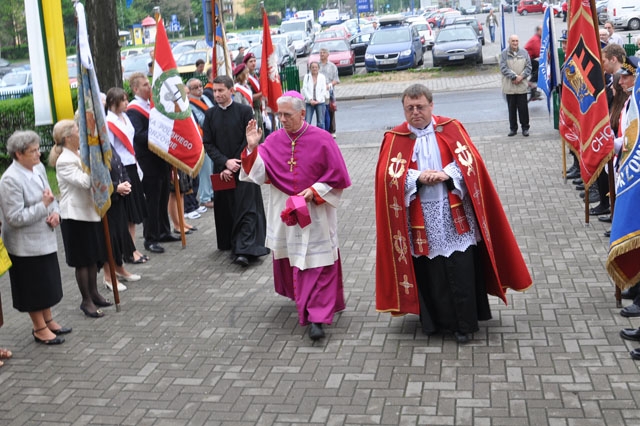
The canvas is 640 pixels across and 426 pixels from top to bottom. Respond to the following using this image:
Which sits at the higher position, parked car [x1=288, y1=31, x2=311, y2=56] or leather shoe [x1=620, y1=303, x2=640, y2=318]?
parked car [x1=288, y1=31, x2=311, y2=56]

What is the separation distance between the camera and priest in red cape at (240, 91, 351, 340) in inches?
278

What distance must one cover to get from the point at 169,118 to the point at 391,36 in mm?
22988

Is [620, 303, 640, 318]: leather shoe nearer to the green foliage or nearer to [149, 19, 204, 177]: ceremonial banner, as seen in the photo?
[149, 19, 204, 177]: ceremonial banner

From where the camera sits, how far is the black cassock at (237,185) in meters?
9.41

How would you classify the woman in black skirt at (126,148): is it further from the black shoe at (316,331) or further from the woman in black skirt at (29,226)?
the black shoe at (316,331)

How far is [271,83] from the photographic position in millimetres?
12805

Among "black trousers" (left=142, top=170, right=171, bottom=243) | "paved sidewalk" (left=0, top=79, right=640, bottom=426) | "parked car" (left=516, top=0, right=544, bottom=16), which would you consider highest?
"parked car" (left=516, top=0, right=544, bottom=16)

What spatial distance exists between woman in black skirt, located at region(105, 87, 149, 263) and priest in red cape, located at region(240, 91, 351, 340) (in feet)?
7.37

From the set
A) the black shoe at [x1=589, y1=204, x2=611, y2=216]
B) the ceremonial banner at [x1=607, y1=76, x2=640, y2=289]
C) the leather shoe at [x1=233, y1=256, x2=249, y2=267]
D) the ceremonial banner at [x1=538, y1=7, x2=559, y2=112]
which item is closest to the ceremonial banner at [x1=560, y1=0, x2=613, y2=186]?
the ceremonial banner at [x1=607, y1=76, x2=640, y2=289]

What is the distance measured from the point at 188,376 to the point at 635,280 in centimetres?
349

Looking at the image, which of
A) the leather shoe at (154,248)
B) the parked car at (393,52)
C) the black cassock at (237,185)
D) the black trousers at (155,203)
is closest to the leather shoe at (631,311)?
the black cassock at (237,185)

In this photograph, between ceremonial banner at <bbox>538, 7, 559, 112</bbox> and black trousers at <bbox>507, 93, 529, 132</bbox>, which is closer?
ceremonial banner at <bbox>538, 7, 559, 112</bbox>

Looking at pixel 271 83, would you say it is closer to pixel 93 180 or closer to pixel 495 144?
pixel 495 144

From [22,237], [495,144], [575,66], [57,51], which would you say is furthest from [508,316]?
[495,144]
